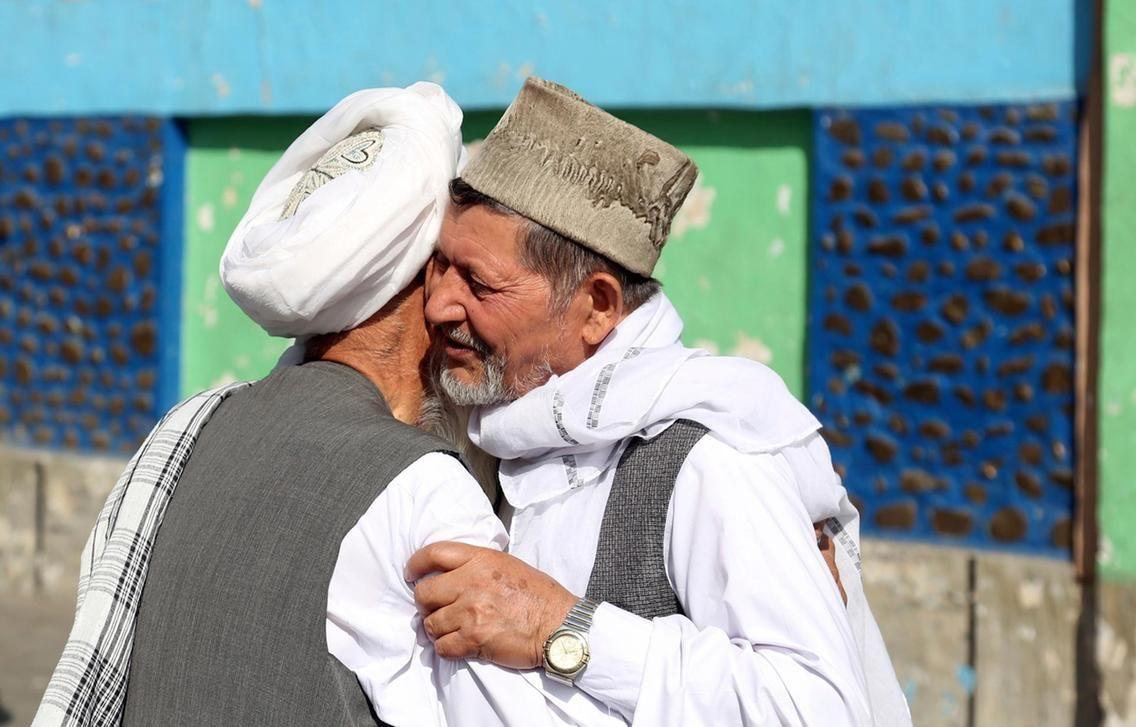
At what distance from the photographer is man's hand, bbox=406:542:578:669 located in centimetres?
186

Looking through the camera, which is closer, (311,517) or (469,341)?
(311,517)

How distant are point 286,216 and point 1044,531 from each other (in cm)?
340

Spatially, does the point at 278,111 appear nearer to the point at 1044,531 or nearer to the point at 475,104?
the point at 475,104

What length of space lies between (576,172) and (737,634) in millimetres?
791

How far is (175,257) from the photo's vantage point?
21.0ft

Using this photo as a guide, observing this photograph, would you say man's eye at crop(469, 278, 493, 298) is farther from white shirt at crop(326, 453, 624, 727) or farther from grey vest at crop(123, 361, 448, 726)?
white shirt at crop(326, 453, 624, 727)

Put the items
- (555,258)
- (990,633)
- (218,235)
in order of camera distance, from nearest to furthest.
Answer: (555,258), (990,633), (218,235)

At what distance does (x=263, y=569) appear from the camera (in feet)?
6.28

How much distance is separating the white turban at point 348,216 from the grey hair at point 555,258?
0.07 m

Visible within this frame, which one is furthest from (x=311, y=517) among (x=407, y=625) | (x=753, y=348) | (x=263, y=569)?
(x=753, y=348)

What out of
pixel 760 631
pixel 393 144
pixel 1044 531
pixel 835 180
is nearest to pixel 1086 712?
pixel 1044 531

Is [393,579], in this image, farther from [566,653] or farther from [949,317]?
[949,317]

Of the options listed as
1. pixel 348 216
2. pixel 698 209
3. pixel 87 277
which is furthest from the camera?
pixel 87 277

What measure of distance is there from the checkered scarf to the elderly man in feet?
1.53
